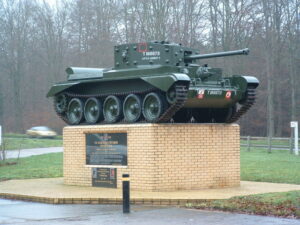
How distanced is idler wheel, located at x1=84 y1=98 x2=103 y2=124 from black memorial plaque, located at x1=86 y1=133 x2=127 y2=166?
2.35 feet

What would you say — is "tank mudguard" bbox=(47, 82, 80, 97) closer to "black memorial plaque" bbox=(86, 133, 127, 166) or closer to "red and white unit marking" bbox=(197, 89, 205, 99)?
"black memorial plaque" bbox=(86, 133, 127, 166)

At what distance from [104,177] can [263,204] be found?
207 inches

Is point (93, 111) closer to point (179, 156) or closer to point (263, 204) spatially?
point (179, 156)

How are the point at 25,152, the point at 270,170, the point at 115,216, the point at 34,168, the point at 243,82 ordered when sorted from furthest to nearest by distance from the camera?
1. the point at 25,152
2. the point at 34,168
3. the point at 270,170
4. the point at 243,82
5. the point at 115,216

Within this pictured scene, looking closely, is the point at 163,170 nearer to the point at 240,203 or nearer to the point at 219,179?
the point at 219,179

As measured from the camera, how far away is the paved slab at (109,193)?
1389cm

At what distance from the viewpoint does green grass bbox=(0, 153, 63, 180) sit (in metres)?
21.2

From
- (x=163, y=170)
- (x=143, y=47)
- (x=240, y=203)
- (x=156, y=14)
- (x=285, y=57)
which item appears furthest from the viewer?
(x=285, y=57)

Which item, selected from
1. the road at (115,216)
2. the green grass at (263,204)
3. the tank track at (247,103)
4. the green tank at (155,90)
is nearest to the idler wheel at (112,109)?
the green tank at (155,90)

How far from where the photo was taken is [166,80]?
49.9 ft

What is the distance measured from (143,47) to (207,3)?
2942 cm

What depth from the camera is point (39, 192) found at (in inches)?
617

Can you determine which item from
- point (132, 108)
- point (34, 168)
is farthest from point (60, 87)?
point (34, 168)

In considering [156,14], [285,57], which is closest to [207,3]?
[156,14]
